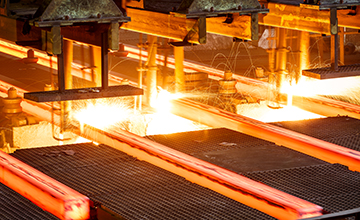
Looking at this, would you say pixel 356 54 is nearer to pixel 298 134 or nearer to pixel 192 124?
pixel 192 124

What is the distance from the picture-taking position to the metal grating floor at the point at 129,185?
10.4 ft

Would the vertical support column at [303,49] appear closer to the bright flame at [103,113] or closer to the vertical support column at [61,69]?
the bright flame at [103,113]

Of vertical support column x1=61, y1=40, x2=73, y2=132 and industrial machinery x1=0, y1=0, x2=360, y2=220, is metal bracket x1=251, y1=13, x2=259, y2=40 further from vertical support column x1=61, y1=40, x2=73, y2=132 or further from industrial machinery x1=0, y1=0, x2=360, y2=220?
vertical support column x1=61, y1=40, x2=73, y2=132

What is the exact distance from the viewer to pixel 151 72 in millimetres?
5660

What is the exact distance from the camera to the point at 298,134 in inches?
176

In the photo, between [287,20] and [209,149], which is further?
[287,20]

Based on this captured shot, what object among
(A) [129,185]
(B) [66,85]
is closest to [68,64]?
(B) [66,85]

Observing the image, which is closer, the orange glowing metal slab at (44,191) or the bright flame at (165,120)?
the orange glowing metal slab at (44,191)

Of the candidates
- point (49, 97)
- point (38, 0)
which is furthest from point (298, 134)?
point (38, 0)

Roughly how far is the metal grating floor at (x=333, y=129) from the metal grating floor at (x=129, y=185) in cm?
155

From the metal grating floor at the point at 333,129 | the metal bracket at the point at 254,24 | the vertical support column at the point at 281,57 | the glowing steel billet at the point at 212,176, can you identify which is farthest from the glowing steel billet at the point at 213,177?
the vertical support column at the point at 281,57

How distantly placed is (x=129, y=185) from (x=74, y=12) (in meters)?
1.15

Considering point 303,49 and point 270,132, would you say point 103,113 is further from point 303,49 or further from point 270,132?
point 303,49

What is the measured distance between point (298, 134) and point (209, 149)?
0.72 m
